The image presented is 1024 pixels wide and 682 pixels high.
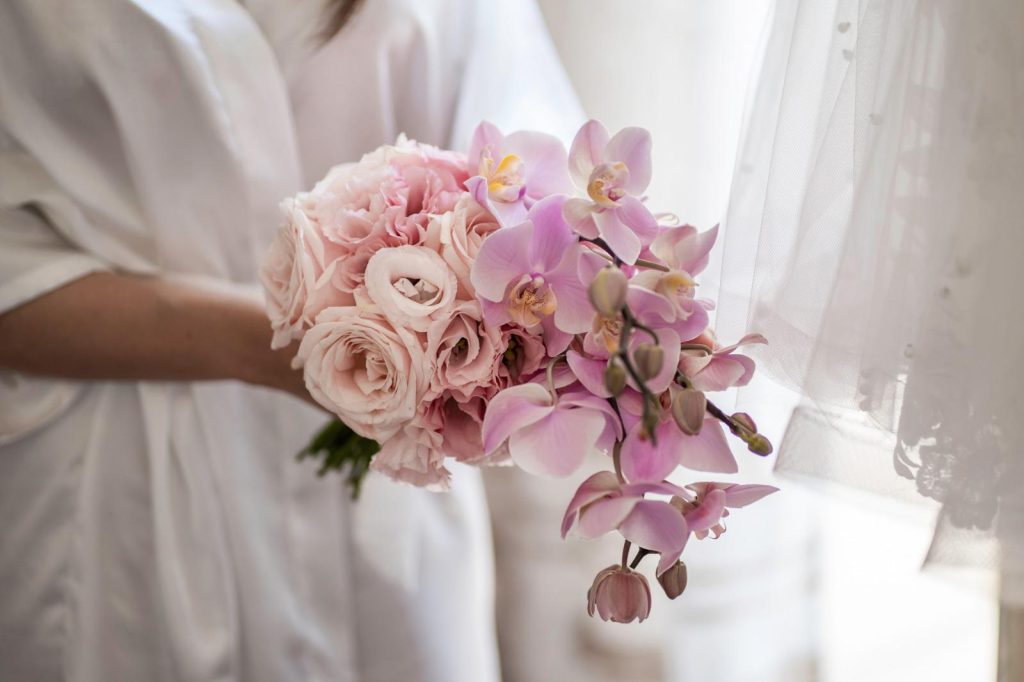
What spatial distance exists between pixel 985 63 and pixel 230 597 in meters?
0.71

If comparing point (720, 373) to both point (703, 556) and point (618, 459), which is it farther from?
point (703, 556)

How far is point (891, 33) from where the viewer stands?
523 mm

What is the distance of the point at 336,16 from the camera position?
30.7 inches

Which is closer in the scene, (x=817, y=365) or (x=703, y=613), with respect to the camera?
(x=817, y=365)

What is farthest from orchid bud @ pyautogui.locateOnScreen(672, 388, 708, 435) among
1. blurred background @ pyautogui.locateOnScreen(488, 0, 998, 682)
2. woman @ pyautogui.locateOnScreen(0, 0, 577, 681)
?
blurred background @ pyautogui.locateOnScreen(488, 0, 998, 682)

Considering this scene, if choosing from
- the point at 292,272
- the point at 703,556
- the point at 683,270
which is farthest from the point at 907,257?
the point at 703,556

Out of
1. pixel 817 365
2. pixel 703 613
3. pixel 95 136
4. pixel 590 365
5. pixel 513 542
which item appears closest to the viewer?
pixel 590 365

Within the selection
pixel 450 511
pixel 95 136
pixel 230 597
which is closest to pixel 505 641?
pixel 450 511

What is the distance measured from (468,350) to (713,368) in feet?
0.44

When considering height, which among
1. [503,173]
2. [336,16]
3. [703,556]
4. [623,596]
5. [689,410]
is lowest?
[703,556]

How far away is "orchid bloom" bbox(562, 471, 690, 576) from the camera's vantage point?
41 centimetres

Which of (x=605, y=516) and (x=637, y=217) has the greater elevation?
(x=637, y=217)

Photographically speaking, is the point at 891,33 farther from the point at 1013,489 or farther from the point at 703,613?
the point at 703,613

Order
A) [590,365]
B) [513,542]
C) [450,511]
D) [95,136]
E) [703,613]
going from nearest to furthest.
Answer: [590,365] < [95,136] < [450,511] < [703,613] < [513,542]
